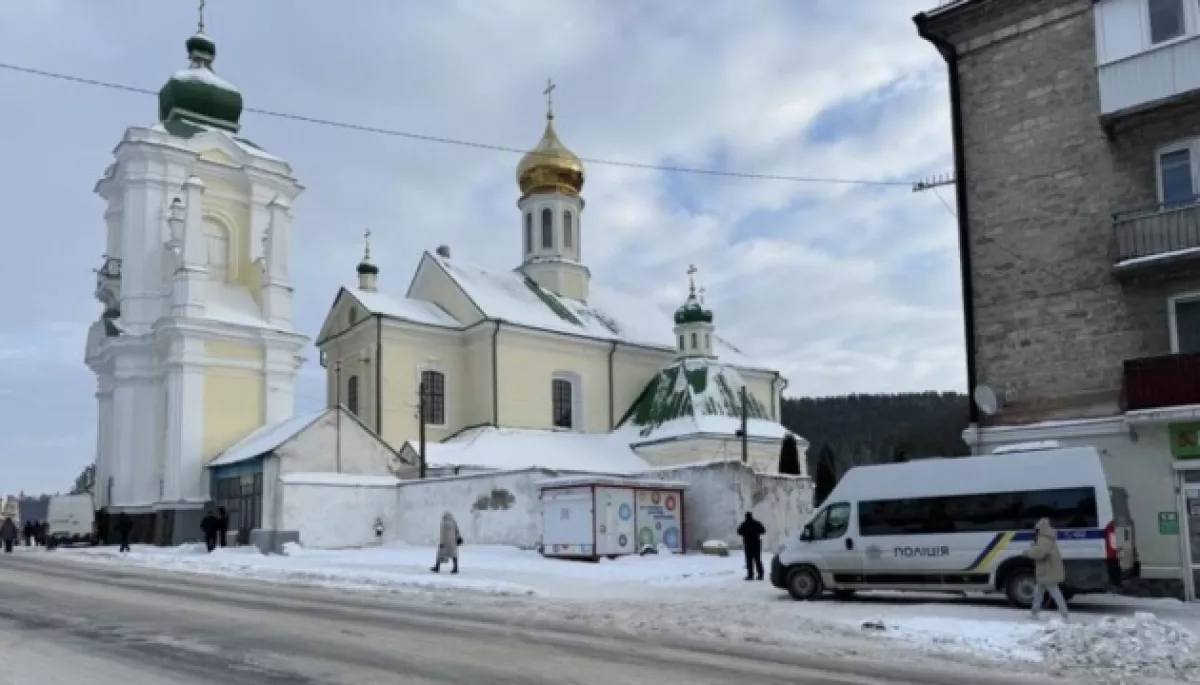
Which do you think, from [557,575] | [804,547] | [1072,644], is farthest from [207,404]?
[1072,644]

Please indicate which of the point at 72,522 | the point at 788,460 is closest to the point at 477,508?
the point at 788,460

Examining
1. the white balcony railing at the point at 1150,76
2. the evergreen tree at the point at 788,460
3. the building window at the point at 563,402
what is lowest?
the evergreen tree at the point at 788,460

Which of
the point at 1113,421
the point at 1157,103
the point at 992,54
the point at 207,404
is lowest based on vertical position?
the point at 1113,421

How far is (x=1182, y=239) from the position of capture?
1883 cm

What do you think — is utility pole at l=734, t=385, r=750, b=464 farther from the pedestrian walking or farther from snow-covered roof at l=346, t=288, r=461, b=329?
the pedestrian walking

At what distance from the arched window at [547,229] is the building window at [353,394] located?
13865mm

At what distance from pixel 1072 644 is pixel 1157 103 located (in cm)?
1146

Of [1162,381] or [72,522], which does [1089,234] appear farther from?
[72,522]

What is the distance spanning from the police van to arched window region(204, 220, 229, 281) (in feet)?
102

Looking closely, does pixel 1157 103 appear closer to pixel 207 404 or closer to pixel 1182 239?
pixel 1182 239

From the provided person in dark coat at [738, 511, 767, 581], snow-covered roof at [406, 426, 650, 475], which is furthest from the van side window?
snow-covered roof at [406, 426, 650, 475]

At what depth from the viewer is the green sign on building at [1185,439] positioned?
60.5 feet

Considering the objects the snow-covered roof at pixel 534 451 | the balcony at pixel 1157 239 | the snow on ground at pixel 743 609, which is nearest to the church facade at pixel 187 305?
the snow-covered roof at pixel 534 451

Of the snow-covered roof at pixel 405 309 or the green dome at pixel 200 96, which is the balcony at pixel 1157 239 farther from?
the green dome at pixel 200 96
